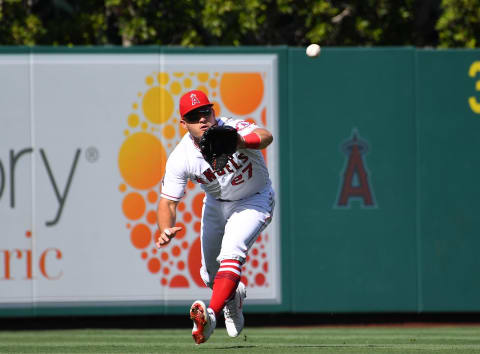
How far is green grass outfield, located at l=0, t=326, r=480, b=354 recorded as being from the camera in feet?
23.3

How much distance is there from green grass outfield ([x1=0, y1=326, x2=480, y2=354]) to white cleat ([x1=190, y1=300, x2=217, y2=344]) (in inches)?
36.7

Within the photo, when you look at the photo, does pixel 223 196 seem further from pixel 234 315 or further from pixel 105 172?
pixel 105 172

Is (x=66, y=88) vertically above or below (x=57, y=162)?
Answer: above

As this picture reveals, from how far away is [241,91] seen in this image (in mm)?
10242

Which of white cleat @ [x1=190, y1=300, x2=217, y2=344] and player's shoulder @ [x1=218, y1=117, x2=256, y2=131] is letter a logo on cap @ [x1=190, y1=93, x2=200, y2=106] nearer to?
player's shoulder @ [x1=218, y1=117, x2=256, y2=131]

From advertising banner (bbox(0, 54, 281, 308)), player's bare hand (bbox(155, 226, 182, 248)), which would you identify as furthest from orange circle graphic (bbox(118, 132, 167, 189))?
player's bare hand (bbox(155, 226, 182, 248))

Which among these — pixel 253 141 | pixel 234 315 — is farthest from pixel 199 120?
pixel 234 315

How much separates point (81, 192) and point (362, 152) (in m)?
3.08

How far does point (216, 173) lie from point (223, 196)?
0.77 feet

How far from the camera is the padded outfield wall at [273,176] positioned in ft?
32.9

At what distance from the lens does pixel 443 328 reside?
33.8 ft

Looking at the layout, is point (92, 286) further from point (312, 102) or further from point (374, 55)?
point (374, 55)

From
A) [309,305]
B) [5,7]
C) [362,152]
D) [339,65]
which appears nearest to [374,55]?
[339,65]

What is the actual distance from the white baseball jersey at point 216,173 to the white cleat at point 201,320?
1070mm
